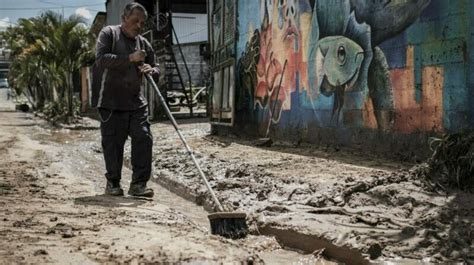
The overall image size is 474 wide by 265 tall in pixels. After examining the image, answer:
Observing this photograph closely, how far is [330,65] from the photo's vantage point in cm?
799

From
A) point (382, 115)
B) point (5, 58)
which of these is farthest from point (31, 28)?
point (5, 58)

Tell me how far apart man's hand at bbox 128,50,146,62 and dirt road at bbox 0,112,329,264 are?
51.7 inches

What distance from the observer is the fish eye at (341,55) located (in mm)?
7668

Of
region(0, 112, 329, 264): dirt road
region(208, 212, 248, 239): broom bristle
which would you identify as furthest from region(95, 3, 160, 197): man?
region(208, 212, 248, 239): broom bristle

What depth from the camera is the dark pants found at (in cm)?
541

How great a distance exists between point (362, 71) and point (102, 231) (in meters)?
4.54

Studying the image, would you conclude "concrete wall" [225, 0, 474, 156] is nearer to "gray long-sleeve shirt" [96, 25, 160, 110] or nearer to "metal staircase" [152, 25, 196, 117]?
"gray long-sleeve shirt" [96, 25, 160, 110]

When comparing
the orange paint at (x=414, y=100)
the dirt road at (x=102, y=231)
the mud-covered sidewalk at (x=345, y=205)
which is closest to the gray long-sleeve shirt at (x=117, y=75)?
the dirt road at (x=102, y=231)

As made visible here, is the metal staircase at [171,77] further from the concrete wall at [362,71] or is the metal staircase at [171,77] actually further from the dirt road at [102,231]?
the dirt road at [102,231]

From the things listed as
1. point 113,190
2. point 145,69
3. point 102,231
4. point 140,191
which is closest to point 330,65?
point 145,69

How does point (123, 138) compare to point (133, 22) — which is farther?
point (123, 138)

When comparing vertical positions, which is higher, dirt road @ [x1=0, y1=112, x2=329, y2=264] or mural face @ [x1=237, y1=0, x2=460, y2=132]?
mural face @ [x1=237, y1=0, x2=460, y2=132]

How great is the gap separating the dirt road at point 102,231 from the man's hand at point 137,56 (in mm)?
1313

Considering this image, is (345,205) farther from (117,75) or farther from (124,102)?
(117,75)
